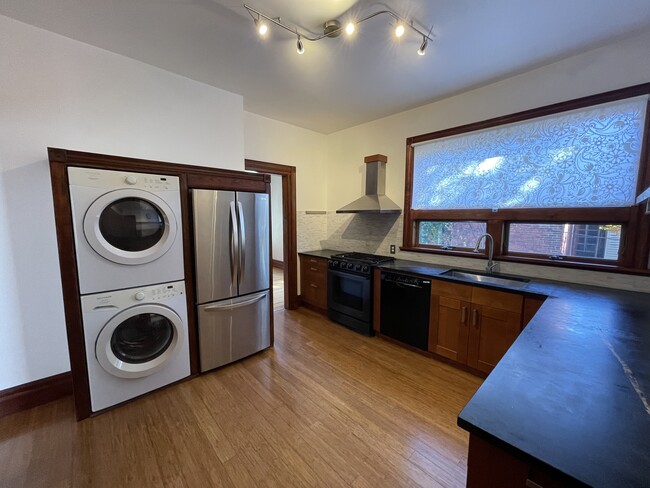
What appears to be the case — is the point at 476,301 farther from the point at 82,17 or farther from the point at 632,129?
the point at 82,17

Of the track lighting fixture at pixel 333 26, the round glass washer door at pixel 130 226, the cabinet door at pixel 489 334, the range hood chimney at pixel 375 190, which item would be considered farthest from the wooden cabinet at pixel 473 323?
the round glass washer door at pixel 130 226

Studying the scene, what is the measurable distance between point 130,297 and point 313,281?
2.33 m

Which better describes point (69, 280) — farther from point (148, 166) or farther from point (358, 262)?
point (358, 262)

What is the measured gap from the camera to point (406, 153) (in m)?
3.28

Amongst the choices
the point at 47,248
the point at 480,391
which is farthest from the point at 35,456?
the point at 480,391

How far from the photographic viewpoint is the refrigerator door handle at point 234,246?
236 cm

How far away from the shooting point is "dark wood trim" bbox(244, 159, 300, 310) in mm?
3800

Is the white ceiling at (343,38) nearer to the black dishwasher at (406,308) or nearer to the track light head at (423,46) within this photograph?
the track light head at (423,46)

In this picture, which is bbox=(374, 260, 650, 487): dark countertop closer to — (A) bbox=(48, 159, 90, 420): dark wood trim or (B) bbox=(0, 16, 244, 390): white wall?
(A) bbox=(48, 159, 90, 420): dark wood trim

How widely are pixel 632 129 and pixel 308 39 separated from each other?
8.30 ft

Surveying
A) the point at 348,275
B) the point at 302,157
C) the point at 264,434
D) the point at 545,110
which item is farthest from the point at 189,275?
the point at 545,110

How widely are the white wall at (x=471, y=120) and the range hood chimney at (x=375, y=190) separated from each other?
0.09 meters

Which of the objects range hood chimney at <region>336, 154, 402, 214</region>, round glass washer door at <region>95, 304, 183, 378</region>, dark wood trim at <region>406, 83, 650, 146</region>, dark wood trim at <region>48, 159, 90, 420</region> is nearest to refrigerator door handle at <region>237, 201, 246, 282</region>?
round glass washer door at <region>95, 304, 183, 378</region>

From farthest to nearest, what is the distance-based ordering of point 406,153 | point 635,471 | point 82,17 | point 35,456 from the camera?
point 406,153 → point 82,17 → point 35,456 → point 635,471
